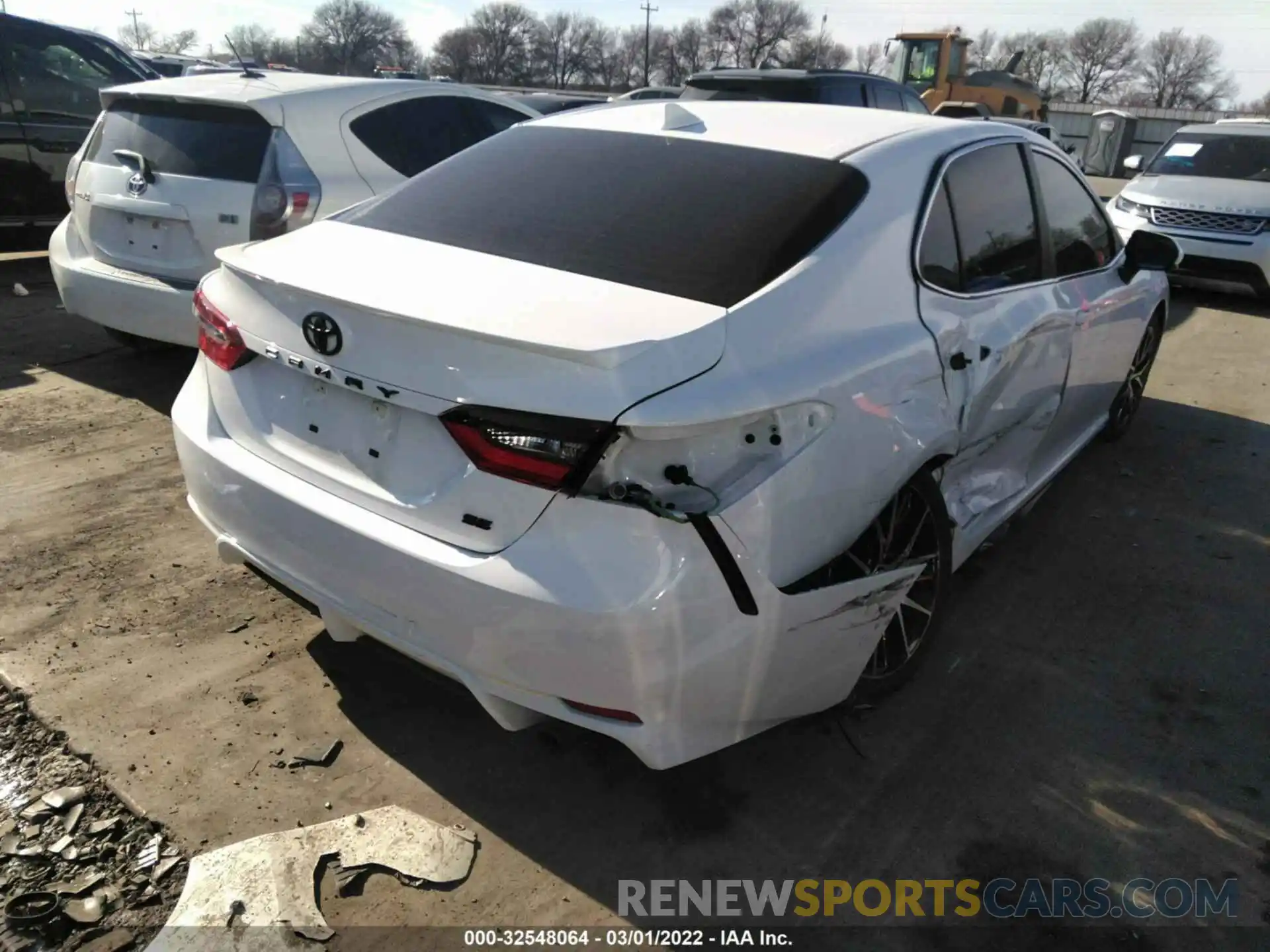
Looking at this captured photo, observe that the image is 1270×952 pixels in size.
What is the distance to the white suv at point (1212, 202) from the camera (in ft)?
29.1

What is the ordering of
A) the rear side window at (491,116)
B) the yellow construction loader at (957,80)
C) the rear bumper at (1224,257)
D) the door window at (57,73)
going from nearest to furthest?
1. the rear side window at (491,116)
2. the door window at (57,73)
3. the rear bumper at (1224,257)
4. the yellow construction loader at (957,80)

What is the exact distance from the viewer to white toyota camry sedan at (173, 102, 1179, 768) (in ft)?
6.55

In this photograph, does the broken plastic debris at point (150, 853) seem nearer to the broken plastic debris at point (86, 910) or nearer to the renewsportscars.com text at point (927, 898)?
the broken plastic debris at point (86, 910)

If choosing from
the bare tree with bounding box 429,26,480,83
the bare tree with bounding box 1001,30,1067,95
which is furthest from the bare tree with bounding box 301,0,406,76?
the bare tree with bounding box 1001,30,1067,95

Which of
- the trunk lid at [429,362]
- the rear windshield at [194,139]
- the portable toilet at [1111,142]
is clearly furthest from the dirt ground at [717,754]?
the portable toilet at [1111,142]

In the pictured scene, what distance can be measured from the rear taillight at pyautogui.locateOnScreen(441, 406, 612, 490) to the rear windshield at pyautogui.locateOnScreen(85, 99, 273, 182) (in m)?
3.21

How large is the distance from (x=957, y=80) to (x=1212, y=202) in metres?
16.9

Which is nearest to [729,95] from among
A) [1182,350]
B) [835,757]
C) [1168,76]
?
[1182,350]

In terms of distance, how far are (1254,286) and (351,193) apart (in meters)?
8.15

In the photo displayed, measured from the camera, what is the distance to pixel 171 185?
469 centimetres

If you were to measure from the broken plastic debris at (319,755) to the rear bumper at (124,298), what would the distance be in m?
2.57

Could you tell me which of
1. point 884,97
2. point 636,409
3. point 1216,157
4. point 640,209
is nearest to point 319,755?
point 636,409

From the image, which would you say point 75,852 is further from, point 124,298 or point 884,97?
point 884,97

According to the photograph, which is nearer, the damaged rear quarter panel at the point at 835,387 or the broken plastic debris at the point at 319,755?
the damaged rear quarter panel at the point at 835,387
